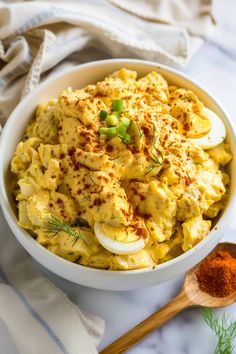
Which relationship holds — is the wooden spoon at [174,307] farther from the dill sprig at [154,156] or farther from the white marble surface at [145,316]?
the dill sprig at [154,156]

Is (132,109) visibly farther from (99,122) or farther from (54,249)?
(54,249)

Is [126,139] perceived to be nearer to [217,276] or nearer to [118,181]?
[118,181]

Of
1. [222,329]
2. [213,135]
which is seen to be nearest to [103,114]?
[213,135]

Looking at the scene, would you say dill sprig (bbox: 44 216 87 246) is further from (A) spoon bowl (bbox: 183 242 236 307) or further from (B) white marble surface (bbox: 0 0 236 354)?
(A) spoon bowl (bbox: 183 242 236 307)

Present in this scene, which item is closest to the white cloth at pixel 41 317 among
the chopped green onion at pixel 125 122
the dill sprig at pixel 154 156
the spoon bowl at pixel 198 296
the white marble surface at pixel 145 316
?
the white marble surface at pixel 145 316

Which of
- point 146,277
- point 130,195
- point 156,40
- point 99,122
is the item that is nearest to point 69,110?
point 99,122

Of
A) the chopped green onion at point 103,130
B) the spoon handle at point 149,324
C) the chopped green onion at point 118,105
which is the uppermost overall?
the chopped green onion at point 118,105
